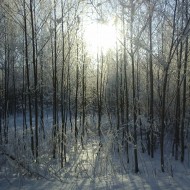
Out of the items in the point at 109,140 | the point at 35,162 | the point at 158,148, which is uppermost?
the point at 109,140

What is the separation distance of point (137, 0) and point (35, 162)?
14.1ft

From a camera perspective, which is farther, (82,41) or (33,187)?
(82,41)

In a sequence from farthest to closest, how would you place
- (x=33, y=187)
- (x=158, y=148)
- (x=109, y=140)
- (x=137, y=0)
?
(x=158, y=148) → (x=137, y=0) → (x=109, y=140) → (x=33, y=187)

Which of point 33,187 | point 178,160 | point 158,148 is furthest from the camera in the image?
point 158,148

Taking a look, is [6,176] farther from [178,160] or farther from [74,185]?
[178,160]

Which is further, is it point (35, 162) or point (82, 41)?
point (82, 41)

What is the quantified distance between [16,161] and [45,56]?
1050 centimetres

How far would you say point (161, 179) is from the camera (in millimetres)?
6000

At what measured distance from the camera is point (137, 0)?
734 cm

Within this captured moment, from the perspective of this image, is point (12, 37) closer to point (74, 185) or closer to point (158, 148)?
point (158, 148)

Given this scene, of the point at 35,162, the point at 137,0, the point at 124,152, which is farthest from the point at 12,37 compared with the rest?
the point at 35,162

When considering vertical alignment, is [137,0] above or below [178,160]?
above

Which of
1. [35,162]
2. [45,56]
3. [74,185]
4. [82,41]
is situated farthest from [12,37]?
[74,185]

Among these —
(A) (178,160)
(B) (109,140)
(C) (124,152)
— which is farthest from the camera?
(C) (124,152)
